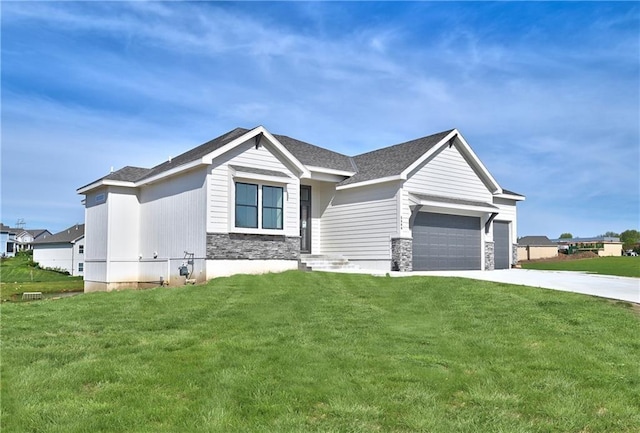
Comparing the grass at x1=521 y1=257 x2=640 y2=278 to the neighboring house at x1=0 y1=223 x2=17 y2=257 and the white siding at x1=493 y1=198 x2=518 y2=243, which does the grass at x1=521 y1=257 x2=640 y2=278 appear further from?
the neighboring house at x1=0 y1=223 x2=17 y2=257

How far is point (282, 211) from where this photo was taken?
18.2 meters

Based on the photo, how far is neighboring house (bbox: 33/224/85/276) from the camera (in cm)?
4472

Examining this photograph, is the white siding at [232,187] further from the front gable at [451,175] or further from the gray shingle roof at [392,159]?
the front gable at [451,175]

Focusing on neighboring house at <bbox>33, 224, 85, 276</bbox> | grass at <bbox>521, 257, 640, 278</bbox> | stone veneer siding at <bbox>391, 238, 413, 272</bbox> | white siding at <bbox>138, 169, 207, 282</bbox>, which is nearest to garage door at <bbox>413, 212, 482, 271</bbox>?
stone veneer siding at <bbox>391, 238, 413, 272</bbox>

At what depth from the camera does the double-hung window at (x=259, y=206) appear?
1723 centimetres

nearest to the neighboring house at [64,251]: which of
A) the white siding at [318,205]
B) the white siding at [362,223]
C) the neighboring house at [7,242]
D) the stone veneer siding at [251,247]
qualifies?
the neighboring house at [7,242]

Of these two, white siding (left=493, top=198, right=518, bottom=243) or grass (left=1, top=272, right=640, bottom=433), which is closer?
grass (left=1, top=272, right=640, bottom=433)

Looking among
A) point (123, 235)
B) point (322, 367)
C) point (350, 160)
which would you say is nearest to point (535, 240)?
point (350, 160)

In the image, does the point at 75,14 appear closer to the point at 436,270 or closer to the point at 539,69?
the point at 539,69

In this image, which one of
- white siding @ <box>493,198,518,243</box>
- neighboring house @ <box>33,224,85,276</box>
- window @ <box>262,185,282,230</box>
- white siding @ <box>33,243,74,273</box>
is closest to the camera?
→ window @ <box>262,185,282,230</box>

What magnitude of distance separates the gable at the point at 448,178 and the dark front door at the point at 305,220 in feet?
15.4

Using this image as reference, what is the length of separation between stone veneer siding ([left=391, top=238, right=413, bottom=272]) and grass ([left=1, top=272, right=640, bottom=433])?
8.94 meters

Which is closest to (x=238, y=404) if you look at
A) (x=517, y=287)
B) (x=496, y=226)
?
(x=517, y=287)

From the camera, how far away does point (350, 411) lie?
14.6 feet
